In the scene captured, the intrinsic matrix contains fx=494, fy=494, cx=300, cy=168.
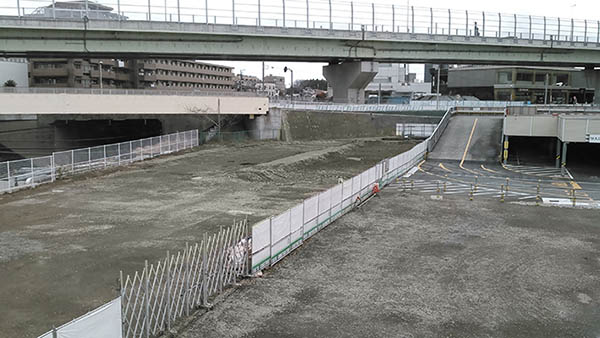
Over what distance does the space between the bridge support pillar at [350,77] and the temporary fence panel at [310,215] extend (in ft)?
164

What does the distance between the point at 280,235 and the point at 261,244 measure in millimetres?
1419

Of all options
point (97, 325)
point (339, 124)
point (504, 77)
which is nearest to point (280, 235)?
point (97, 325)

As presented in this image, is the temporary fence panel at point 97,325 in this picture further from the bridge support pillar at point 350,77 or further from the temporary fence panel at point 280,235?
the bridge support pillar at point 350,77

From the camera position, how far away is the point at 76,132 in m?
61.4

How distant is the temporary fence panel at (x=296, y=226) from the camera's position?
18250 mm

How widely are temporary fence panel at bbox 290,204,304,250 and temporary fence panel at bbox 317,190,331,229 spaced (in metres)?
2.17

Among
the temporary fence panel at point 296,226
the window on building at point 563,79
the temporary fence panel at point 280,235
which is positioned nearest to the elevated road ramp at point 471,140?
the temporary fence panel at point 296,226

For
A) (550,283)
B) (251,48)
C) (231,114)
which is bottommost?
(550,283)

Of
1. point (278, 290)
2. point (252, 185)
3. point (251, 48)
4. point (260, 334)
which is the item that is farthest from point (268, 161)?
point (260, 334)

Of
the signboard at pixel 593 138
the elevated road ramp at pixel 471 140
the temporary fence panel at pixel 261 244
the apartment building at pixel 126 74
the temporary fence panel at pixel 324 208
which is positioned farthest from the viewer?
the apartment building at pixel 126 74

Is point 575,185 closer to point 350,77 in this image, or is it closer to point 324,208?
point 324,208

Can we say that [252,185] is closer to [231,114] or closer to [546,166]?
[546,166]

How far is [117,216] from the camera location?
23609mm

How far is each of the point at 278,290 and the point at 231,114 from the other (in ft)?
161
